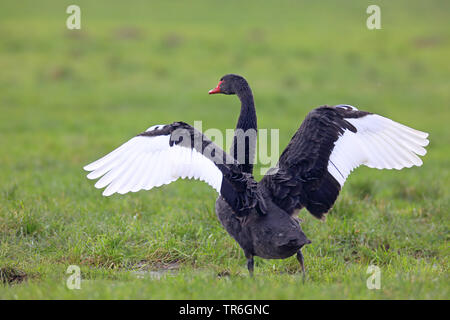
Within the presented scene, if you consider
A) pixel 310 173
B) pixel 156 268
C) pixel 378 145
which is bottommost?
pixel 156 268

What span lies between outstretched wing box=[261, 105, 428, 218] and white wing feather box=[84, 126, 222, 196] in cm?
71

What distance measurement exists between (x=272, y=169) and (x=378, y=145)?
39.6 inches

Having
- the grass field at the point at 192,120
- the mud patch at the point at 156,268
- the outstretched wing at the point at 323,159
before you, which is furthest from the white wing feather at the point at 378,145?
the mud patch at the point at 156,268

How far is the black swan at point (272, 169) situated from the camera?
15.8 feet

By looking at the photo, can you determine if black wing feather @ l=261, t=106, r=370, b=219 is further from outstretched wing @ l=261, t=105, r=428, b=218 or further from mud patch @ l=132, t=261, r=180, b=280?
mud patch @ l=132, t=261, r=180, b=280

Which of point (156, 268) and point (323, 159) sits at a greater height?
point (323, 159)

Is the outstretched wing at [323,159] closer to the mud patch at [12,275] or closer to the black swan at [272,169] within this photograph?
the black swan at [272,169]

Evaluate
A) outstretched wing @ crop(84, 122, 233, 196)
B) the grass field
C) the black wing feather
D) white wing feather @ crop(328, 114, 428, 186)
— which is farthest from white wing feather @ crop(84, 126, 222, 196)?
white wing feather @ crop(328, 114, 428, 186)

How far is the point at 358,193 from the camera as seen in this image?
7645 mm

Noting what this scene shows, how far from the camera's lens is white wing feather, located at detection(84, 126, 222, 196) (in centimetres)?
481

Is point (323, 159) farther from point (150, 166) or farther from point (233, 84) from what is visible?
point (150, 166)

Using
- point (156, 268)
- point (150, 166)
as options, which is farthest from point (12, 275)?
point (150, 166)

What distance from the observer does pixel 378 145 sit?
5301 millimetres
